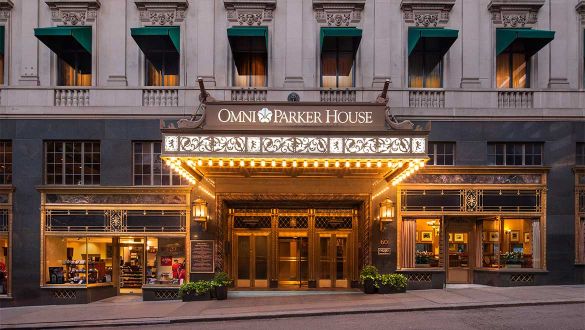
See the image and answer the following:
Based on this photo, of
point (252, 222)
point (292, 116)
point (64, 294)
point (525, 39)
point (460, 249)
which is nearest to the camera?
point (292, 116)

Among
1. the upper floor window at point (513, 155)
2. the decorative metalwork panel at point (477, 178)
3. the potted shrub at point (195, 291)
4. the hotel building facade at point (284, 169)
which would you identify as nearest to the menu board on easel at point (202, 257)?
the hotel building facade at point (284, 169)

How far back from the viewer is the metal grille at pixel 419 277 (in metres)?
18.5

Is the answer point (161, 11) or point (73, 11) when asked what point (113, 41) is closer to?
point (73, 11)

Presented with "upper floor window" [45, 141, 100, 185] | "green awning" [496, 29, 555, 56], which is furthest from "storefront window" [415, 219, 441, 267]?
"upper floor window" [45, 141, 100, 185]

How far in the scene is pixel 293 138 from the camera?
14.9 m

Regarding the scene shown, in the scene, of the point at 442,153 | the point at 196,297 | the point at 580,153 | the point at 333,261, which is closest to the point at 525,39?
the point at 580,153

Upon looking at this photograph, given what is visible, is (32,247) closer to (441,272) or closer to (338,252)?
(338,252)

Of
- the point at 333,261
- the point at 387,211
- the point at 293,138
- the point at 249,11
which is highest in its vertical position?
the point at 249,11

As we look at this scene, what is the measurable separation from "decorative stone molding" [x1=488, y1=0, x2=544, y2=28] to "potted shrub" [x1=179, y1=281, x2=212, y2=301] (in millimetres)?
14351

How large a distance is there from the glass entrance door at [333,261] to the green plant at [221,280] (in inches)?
153

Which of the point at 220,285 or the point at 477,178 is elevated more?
the point at 477,178

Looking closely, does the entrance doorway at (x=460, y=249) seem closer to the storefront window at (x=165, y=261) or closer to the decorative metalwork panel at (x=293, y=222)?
the decorative metalwork panel at (x=293, y=222)

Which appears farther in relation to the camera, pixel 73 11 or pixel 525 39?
pixel 73 11

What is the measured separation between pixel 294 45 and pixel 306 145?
5.80 metres
